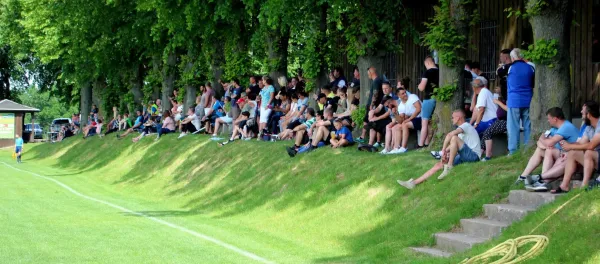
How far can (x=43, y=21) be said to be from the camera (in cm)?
5522

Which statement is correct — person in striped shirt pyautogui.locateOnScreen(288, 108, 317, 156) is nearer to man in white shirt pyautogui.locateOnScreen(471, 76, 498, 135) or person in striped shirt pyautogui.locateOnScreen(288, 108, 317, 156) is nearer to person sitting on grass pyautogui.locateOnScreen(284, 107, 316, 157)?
person sitting on grass pyautogui.locateOnScreen(284, 107, 316, 157)

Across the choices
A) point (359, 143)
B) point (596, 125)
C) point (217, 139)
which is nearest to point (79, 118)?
point (217, 139)

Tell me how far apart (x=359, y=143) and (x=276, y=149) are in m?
5.33

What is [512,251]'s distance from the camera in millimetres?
13188

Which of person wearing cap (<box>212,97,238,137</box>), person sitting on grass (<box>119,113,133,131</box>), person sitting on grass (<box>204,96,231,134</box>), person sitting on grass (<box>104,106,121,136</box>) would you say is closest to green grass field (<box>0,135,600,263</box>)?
person wearing cap (<box>212,97,238,137</box>)

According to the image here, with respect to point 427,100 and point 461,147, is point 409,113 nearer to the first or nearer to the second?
point 427,100

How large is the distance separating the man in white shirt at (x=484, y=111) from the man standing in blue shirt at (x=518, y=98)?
126cm

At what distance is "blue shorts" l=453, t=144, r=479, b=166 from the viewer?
62.0 ft

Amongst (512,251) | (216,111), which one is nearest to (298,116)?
(216,111)

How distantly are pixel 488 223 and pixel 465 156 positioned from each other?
3661 millimetres

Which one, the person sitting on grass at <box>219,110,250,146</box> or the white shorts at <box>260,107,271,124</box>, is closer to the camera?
the white shorts at <box>260,107,271,124</box>

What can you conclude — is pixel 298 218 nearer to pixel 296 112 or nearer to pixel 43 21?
pixel 296 112

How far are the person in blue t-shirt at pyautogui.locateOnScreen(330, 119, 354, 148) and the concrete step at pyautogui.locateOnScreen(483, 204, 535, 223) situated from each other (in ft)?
30.8

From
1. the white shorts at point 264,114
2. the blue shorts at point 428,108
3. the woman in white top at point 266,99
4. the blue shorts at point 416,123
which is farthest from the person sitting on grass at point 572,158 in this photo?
the white shorts at point 264,114
